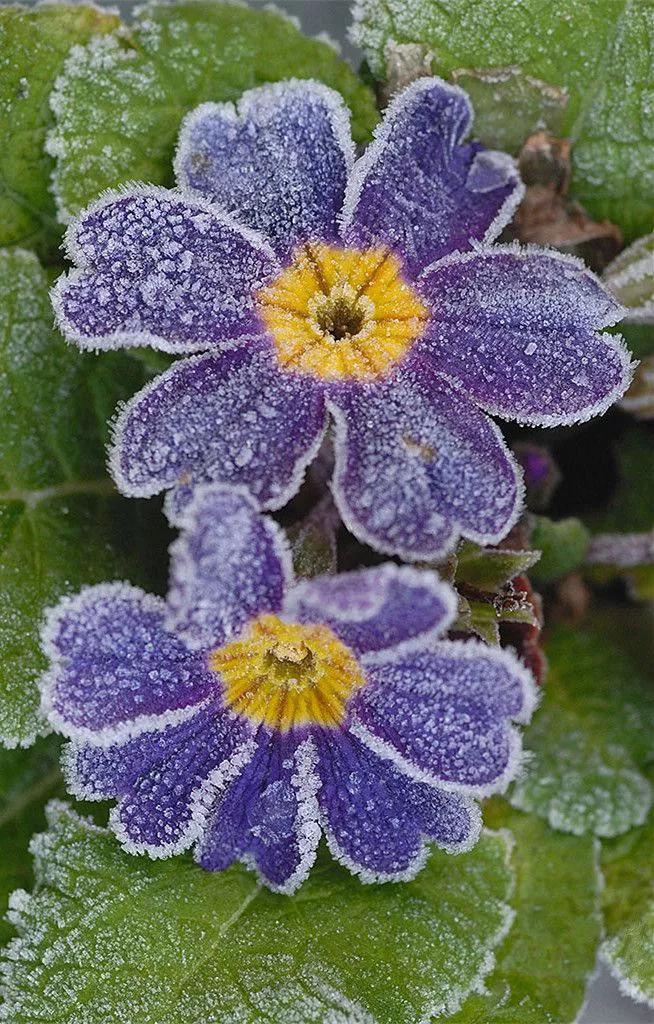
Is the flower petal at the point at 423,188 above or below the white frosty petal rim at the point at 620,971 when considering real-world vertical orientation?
above

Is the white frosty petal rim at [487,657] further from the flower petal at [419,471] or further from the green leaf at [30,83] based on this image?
the green leaf at [30,83]

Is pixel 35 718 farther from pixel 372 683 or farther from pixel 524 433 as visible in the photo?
pixel 524 433

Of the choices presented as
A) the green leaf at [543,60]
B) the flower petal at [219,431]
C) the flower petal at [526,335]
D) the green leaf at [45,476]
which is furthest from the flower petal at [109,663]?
the green leaf at [543,60]

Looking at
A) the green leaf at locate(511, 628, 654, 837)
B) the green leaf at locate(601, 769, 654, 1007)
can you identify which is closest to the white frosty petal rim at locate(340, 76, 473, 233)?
the green leaf at locate(511, 628, 654, 837)

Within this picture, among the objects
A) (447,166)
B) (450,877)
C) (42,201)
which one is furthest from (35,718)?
(447,166)

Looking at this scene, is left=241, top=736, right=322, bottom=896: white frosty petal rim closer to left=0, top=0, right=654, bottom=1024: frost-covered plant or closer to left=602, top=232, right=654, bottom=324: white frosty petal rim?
left=0, top=0, right=654, bottom=1024: frost-covered plant

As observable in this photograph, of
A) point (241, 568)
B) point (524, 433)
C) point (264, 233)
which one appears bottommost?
point (524, 433)
